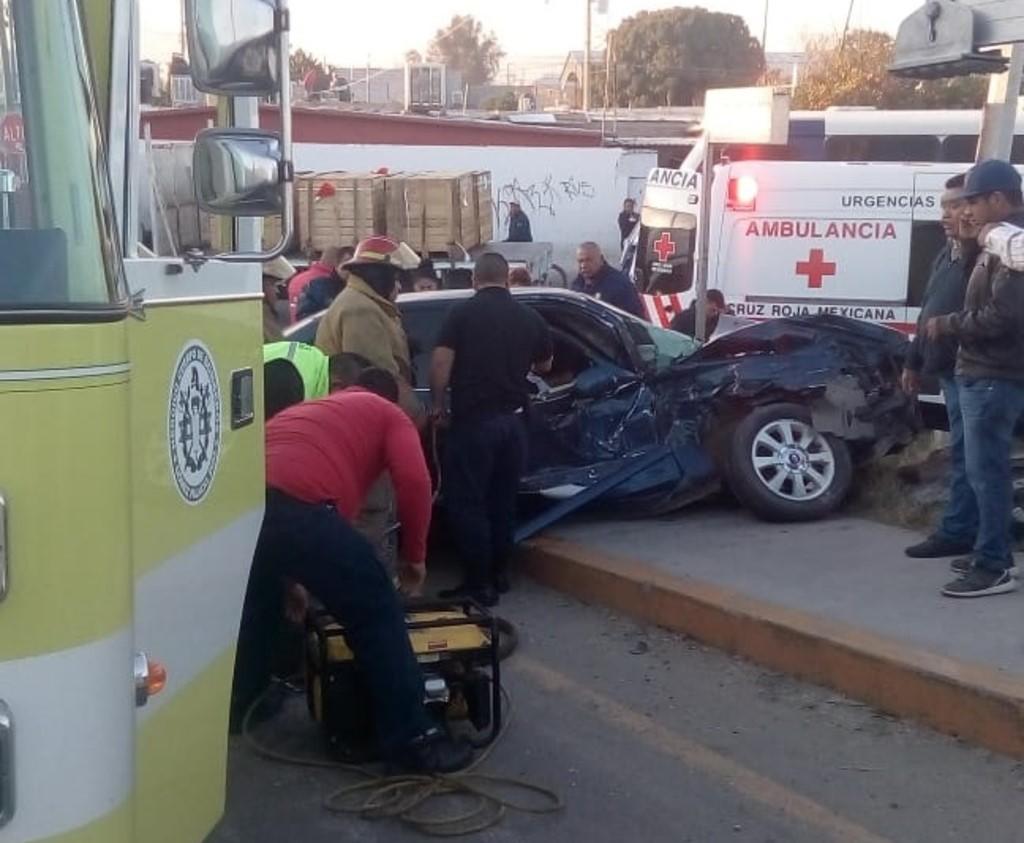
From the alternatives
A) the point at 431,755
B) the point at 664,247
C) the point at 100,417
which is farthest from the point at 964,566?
the point at 664,247

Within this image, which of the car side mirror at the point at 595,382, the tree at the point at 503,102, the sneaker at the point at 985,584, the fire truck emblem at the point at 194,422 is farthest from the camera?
the tree at the point at 503,102

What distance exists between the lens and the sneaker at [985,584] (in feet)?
22.7

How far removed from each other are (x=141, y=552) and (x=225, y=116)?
4.89ft

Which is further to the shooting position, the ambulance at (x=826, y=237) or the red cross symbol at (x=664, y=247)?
the red cross symbol at (x=664, y=247)

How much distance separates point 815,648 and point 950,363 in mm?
1734

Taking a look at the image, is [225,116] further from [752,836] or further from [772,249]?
[772,249]

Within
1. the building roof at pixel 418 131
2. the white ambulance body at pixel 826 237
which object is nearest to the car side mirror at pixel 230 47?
the white ambulance body at pixel 826 237

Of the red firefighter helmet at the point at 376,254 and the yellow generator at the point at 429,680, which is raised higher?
the red firefighter helmet at the point at 376,254

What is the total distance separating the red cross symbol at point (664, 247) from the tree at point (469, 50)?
3147 inches

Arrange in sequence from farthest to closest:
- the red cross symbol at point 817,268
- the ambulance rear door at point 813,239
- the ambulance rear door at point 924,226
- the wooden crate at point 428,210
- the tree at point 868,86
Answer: the tree at point 868,86, the wooden crate at point 428,210, the red cross symbol at point 817,268, the ambulance rear door at point 813,239, the ambulance rear door at point 924,226

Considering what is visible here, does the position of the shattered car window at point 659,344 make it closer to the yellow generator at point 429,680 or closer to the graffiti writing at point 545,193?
the yellow generator at point 429,680

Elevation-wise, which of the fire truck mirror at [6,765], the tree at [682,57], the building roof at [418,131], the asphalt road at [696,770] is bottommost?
the asphalt road at [696,770]

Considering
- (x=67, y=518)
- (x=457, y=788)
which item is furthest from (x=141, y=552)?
(x=457, y=788)

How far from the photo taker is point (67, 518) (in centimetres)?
268
